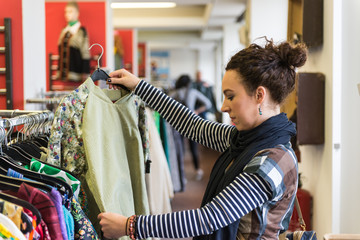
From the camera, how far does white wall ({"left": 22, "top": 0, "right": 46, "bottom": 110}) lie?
2.82 m

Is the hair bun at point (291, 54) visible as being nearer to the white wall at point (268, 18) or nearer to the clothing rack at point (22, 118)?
the clothing rack at point (22, 118)

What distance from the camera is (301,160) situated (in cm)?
415

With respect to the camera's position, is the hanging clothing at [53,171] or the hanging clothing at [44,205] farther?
the hanging clothing at [53,171]

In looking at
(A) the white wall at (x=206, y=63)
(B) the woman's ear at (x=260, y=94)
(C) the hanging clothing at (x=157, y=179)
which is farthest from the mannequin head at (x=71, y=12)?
(A) the white wall at (x=206, y=63)

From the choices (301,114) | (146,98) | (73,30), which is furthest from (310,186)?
(73,30)

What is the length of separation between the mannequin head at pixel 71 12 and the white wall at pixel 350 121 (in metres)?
3.59

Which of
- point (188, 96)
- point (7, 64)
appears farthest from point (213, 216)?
point (188, 96)

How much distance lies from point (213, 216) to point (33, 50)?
76.7 inches

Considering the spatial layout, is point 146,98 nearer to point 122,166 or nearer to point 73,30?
point 122,166

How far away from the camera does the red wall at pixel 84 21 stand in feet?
20.0

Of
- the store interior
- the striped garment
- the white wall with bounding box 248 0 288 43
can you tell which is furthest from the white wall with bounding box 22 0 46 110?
the white wall with bounding box 248 0 288 43

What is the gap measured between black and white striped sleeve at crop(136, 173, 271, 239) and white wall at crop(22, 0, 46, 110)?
1.69 metres

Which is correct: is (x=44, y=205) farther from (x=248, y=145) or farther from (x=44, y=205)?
(x=248, y=145)

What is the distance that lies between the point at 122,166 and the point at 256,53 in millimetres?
701
